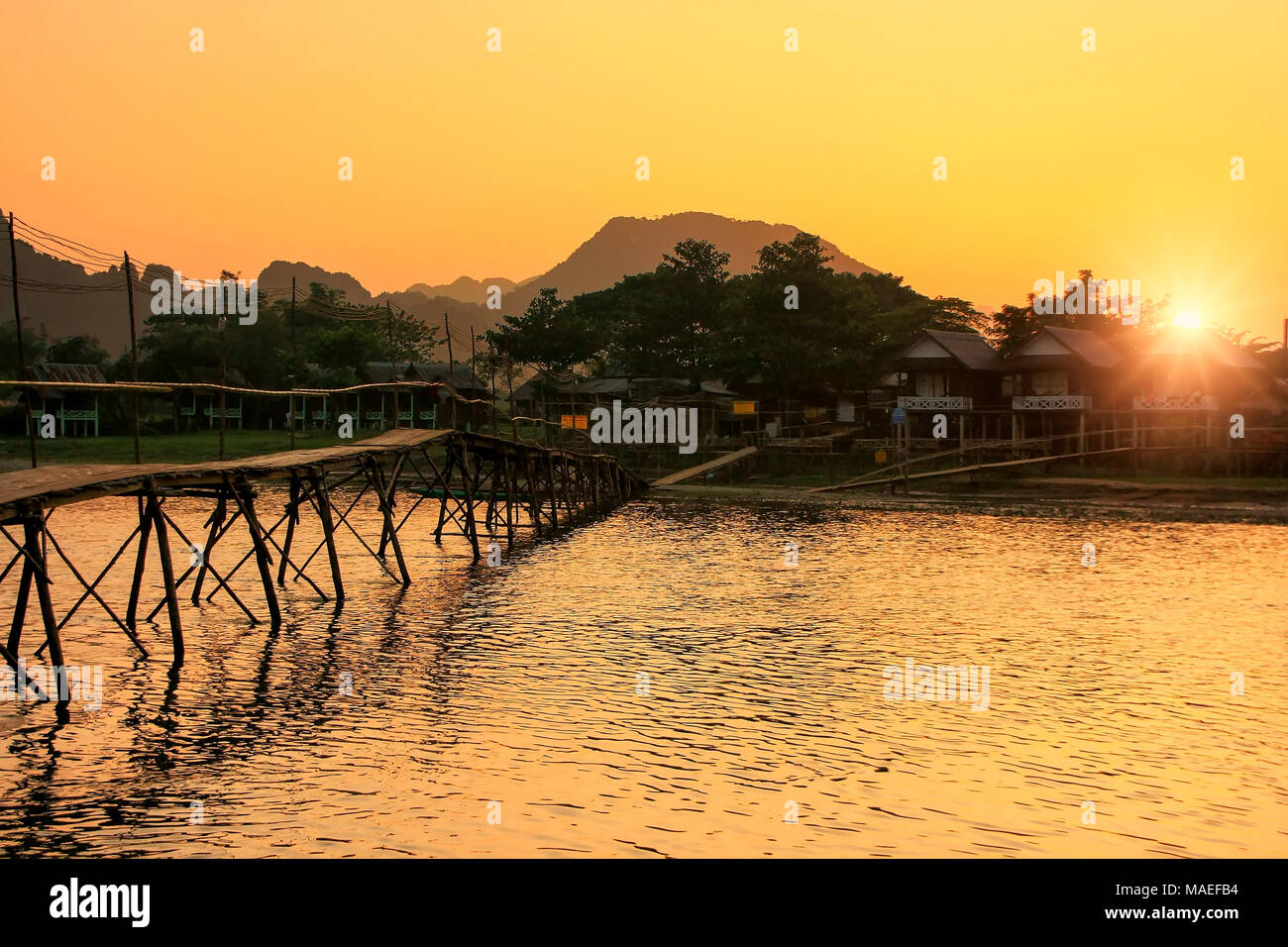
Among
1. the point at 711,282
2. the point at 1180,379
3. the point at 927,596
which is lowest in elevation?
the point at 927,596

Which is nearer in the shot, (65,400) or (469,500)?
(469,500)

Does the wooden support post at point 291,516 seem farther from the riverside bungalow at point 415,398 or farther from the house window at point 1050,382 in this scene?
the riverside bungalow at point 415,398

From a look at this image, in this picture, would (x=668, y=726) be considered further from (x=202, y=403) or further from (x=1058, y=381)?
(x=202, y=403)

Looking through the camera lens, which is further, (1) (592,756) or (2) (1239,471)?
(2) (1239,471)

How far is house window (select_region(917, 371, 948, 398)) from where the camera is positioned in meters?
72.3

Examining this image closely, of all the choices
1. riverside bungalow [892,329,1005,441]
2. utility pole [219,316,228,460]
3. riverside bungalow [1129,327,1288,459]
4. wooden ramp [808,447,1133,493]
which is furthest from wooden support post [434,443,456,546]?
riverside bungalow [1129,327,1288,459]

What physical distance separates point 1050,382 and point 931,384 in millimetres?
7092

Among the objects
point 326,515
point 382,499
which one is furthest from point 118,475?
point 382,499

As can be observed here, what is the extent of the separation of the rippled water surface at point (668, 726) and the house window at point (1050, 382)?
137ft

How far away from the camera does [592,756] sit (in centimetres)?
1361

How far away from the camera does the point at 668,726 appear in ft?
49.7
